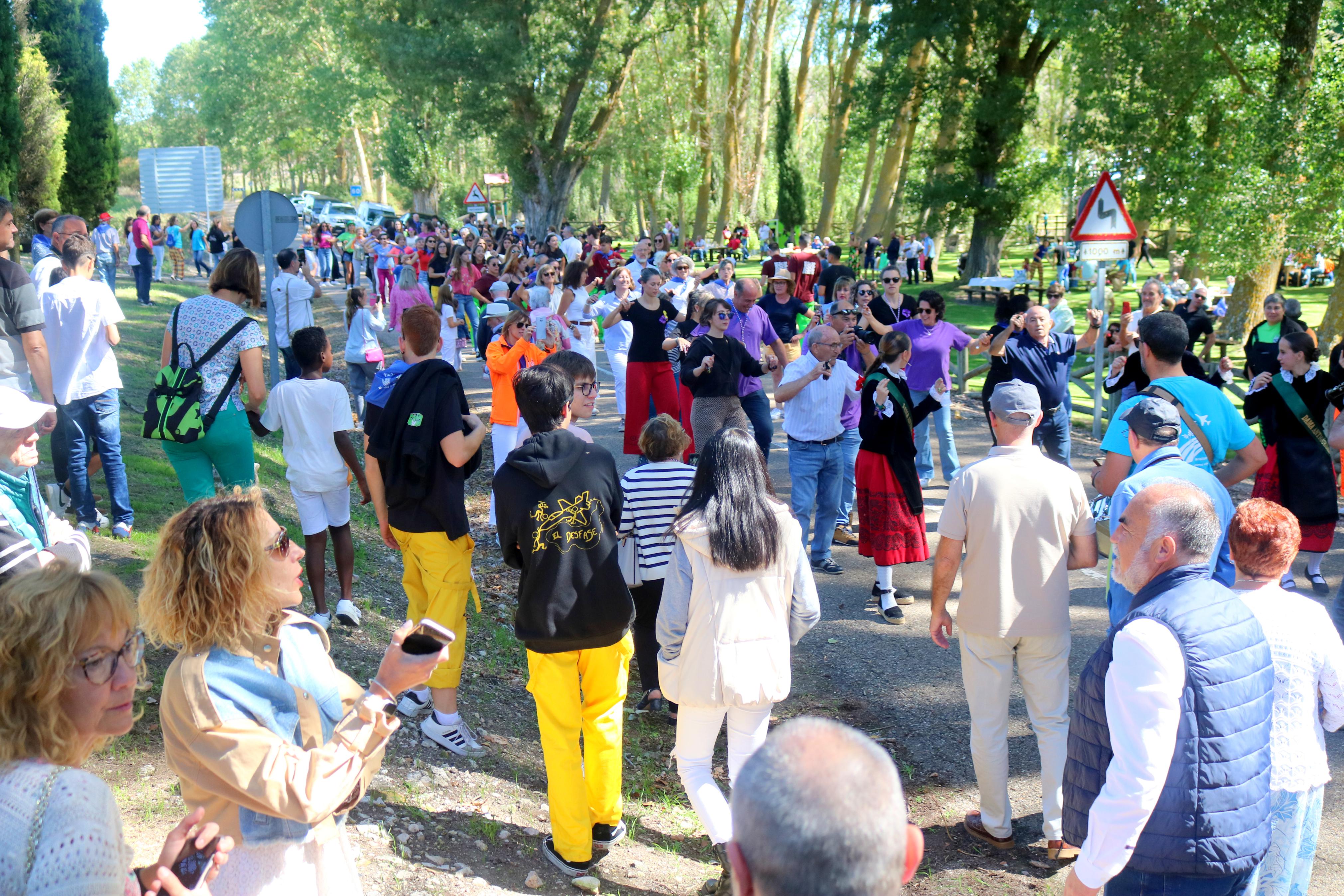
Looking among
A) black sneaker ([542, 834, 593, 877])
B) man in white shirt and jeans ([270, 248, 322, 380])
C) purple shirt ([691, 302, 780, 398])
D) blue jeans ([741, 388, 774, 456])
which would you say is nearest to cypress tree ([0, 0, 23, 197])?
man in white shirt and jeans ([270, 248, 322, 380])

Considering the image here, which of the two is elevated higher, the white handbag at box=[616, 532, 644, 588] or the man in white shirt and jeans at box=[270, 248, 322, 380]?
the man in white shirt and jeans at box=[270, 248, 322, 380]

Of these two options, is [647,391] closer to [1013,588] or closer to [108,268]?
[1013,588]

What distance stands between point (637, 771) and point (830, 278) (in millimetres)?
10666

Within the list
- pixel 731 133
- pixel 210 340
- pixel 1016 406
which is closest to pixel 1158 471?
pixel 1016 406

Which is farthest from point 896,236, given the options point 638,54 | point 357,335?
point 357,335

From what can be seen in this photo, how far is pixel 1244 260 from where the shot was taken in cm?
1488

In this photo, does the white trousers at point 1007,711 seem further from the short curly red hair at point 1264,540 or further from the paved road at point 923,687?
the short curly red hair at point 1264,540

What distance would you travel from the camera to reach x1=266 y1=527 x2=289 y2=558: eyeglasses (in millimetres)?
2578

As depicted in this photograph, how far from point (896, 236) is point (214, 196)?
26367 millimetres

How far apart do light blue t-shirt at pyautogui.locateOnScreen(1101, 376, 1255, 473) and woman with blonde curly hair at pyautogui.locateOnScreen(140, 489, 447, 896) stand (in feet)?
12.6

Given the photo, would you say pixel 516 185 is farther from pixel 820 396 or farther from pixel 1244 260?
pixel 820 396

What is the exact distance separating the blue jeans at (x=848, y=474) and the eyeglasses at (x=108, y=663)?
18.7 ft

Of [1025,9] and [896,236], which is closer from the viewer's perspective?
[1025,9]

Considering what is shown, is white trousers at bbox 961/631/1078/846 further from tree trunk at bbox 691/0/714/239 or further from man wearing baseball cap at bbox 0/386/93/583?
tree trunk at bbox 691/0/714/239
